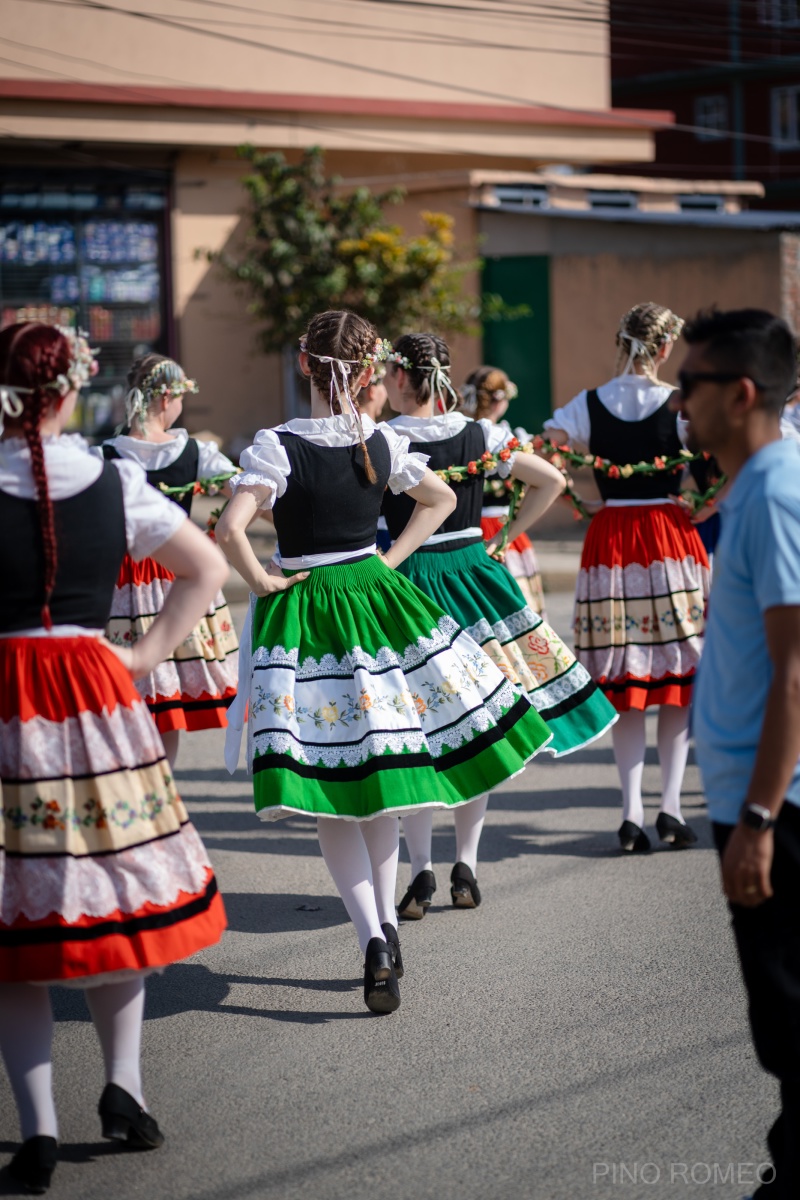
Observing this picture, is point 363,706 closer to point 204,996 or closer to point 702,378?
point 204,996

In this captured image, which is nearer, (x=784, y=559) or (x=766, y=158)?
(x=784, y=559)

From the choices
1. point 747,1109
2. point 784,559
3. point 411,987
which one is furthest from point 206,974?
point 784,559

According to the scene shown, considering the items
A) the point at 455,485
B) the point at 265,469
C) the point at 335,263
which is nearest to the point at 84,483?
the point at 265,469

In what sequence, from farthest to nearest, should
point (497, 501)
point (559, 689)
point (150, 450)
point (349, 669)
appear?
1. point (497, 501)
2. point (150, 450)
3. point (559, 689)
4. point (349, 669)

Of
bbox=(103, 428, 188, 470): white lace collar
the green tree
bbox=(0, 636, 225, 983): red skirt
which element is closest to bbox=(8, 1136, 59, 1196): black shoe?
bbox=(0, 636, 225, 983): red skirt

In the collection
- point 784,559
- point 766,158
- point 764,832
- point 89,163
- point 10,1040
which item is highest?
point 766,158

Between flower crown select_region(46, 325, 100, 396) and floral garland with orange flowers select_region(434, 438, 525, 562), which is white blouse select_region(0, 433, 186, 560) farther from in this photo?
floral garland with orange flowers select_region(434, 438, 525, 562)

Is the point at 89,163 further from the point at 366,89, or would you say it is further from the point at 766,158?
the point at 766,158

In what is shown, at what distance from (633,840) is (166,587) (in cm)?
228

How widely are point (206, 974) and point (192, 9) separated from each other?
58.5 feet

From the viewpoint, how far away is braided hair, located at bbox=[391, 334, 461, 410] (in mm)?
5477

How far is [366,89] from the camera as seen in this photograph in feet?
69.2

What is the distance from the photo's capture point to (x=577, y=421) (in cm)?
627

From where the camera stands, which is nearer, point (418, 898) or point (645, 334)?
point (418, 898)
